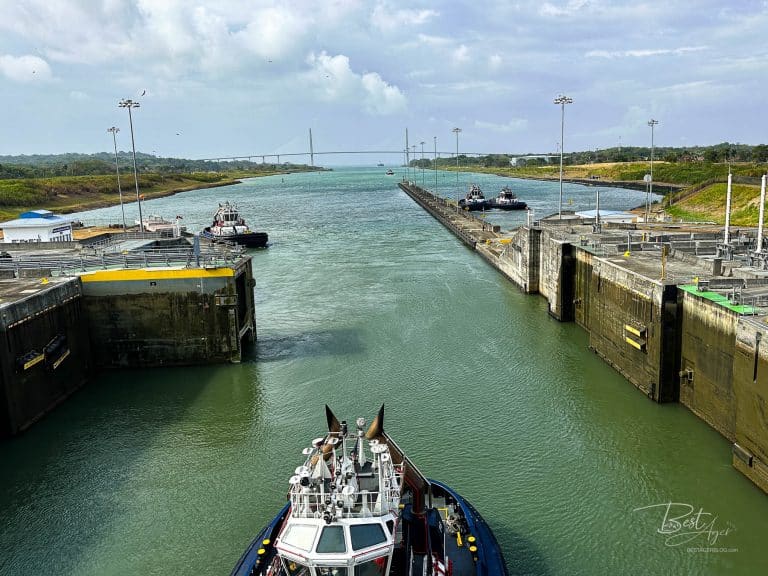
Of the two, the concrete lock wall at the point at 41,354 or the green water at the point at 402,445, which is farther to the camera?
the concrete lock wall at the point at 41,354

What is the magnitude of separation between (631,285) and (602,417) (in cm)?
609

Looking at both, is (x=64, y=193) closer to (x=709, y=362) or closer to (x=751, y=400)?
(x=709, y=362)

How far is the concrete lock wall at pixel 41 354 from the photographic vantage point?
22.1m

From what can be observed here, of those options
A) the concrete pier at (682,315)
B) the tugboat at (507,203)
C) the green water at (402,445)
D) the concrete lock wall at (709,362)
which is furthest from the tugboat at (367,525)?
the tugboat at (507,203)

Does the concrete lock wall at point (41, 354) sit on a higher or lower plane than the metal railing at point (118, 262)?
lower

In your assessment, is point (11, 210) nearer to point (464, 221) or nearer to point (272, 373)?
point (464, 221)

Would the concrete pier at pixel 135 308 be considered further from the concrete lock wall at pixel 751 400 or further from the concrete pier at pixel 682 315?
the concrete lock wall at pixel 751 400

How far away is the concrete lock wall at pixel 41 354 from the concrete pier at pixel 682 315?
23184 millimetres

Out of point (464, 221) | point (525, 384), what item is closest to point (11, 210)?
point (464, 221)

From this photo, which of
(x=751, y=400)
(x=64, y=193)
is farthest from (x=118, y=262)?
(x=64, y=193)

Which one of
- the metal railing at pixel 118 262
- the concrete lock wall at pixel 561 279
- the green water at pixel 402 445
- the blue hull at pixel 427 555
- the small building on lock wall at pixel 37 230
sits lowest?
the green water at pixel 402 445

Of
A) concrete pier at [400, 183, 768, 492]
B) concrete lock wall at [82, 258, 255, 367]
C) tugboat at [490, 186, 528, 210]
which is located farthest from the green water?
tugboat at [490, 186, 528, 210]

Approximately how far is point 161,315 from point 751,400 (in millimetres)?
23125

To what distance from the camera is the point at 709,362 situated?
2197 centimetres
